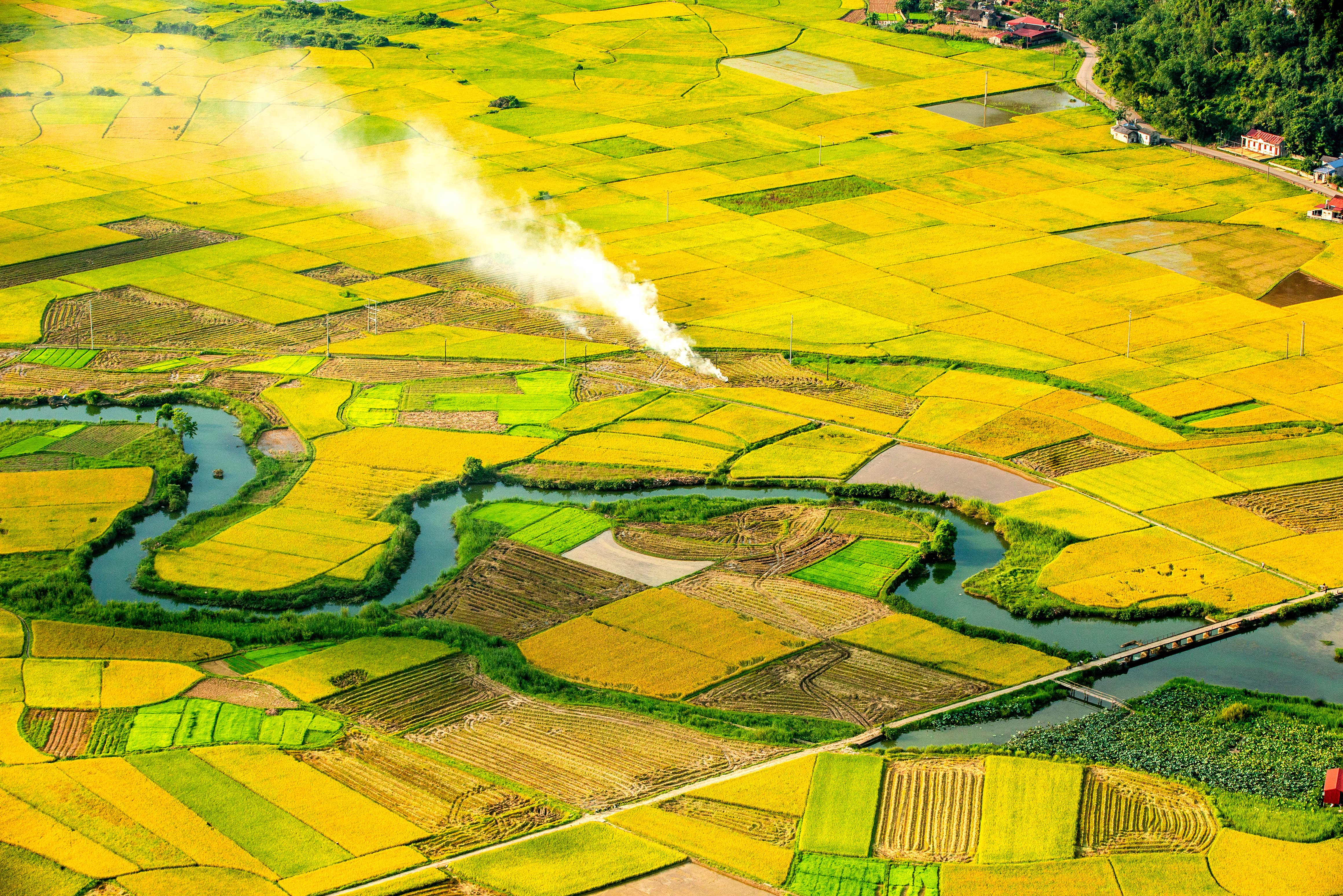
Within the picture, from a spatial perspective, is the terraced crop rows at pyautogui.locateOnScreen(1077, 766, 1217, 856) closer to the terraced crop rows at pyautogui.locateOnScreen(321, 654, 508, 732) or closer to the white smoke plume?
the terraced crop rows at pyautogui.locateOnScreen(321, 654, 508, 732)

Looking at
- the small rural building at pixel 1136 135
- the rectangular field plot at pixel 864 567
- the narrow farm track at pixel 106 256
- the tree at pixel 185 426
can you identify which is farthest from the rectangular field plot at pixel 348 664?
the small rural building at pixel 1136 135

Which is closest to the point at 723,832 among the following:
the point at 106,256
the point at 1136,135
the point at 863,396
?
the point at 863,396

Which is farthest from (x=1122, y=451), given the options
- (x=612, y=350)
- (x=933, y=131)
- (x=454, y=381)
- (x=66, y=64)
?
(x=66, y=64)

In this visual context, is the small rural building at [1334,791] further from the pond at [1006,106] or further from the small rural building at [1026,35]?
the small rural building at [1026,35]

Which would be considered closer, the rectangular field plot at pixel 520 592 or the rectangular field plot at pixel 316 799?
the rectangular field plot at pixel 316 799

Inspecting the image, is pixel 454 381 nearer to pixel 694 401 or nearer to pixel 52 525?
pixel 694 401

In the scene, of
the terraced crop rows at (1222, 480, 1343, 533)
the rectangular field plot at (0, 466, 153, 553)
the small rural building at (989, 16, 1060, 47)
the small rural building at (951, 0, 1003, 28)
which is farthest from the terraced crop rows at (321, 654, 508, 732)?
the small rural building at (951, 0, 1003, 28)
